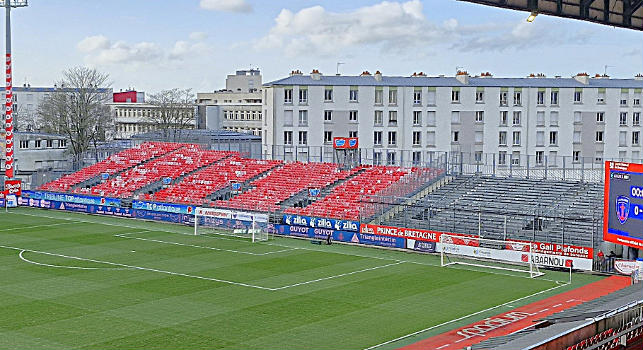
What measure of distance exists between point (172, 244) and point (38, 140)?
38.5 metres

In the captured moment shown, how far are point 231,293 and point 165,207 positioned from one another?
22799 mm

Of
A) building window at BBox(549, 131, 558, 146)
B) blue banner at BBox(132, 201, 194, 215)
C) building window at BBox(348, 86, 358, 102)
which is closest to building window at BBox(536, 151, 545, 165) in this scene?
building window at BBox(549, 131, 558, 146)

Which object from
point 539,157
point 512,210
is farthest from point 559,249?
Result: point 539,157

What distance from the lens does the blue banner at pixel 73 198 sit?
55.3m

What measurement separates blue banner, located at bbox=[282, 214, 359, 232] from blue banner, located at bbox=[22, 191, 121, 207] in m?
14.5

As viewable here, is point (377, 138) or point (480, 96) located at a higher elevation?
point (480, 96)

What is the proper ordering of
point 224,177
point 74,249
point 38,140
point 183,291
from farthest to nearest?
point 38,140, point 224,177, point 74,249, point 183,291

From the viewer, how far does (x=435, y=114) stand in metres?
71.5

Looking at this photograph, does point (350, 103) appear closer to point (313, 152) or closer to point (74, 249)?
point (313, 152)

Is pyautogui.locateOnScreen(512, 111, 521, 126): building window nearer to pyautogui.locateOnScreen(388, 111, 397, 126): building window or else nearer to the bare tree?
pyautogui.locateOnScreen(388, 111, 397, 126): building window

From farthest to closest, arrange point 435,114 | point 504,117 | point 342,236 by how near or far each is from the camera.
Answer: point 504,117 < point 435,114 < point 342,236

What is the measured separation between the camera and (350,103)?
71.2m

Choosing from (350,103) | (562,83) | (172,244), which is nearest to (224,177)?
(172,244)

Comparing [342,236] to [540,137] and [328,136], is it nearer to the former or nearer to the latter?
[328,136]
